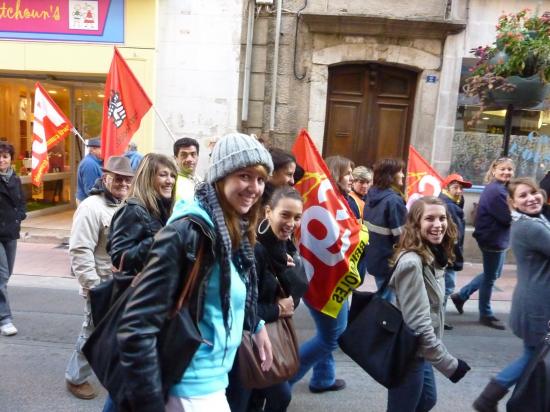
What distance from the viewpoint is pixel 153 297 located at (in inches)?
60.8

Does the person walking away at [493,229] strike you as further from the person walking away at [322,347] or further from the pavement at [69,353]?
the person walking away at [322,347]

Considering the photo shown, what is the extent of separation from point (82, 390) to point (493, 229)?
14.2 ft

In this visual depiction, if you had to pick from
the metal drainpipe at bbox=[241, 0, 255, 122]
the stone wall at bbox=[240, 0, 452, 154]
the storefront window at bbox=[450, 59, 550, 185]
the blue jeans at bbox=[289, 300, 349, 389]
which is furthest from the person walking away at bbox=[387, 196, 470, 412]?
the storefront window at bbox=[450, 59, 550, 185]

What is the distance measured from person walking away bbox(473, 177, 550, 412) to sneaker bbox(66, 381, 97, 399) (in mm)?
2690

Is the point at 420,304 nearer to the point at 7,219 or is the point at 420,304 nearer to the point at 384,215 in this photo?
the point at 384,215

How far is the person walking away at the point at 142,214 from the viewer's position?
2.92 meters

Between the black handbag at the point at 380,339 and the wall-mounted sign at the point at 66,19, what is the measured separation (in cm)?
816

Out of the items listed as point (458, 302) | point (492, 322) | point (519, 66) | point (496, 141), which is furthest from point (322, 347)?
point (496, 141)

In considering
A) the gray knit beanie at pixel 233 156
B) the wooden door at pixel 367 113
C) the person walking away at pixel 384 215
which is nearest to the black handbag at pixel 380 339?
the gray knit beanie at pixel 233 156

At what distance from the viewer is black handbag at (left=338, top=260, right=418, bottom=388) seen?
2.68m

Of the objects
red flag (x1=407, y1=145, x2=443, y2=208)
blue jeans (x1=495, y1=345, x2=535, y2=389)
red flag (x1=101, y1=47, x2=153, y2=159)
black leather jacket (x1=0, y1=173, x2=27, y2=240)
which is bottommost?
blue jeans (x1=495, y1=345, x2=535, y2=389)

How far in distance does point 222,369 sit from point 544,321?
2385 mm

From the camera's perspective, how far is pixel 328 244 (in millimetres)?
3420

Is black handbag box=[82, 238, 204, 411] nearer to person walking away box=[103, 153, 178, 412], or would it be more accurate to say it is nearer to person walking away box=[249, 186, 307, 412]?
person walking away box=[249, 186, 307, 412]
